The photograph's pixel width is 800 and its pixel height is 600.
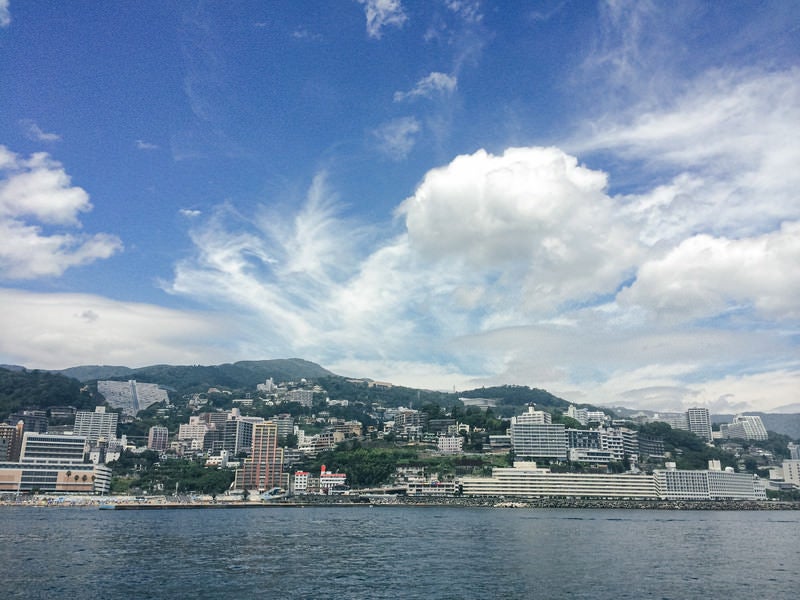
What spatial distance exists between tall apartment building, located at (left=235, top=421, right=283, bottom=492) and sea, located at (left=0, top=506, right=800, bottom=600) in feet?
333

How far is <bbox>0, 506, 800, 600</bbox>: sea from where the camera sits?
41.4 metres

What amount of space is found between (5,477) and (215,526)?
344 ft

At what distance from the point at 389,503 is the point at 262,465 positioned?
4700 cm

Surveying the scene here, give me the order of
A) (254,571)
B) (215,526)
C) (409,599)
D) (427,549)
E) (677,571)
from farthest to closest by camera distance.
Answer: (215,526)
(427,549)
(677,571)
(254,571)
(409,599)

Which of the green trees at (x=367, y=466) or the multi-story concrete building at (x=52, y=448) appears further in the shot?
the green trees at (x=367, y=466)

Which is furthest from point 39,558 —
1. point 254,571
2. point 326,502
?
point 326,502

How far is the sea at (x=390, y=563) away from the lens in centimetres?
4141

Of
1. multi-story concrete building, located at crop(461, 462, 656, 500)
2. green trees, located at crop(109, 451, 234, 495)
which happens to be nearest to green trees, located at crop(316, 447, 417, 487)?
multi-story concrete building, located at crop(461, 462, 656, 500)

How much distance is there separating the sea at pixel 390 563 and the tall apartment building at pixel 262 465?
101m

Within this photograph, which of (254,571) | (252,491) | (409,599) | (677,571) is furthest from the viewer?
(252,491)

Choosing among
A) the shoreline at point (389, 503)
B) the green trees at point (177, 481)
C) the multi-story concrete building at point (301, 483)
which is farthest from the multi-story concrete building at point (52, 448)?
the multi-story concrete building at point (301, 483)

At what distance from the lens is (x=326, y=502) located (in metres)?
168

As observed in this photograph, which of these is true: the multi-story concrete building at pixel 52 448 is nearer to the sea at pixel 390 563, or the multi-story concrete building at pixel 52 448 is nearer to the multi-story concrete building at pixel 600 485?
the sea at pixel 390 563

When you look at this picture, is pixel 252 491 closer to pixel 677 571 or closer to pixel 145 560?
pixel 145 560
